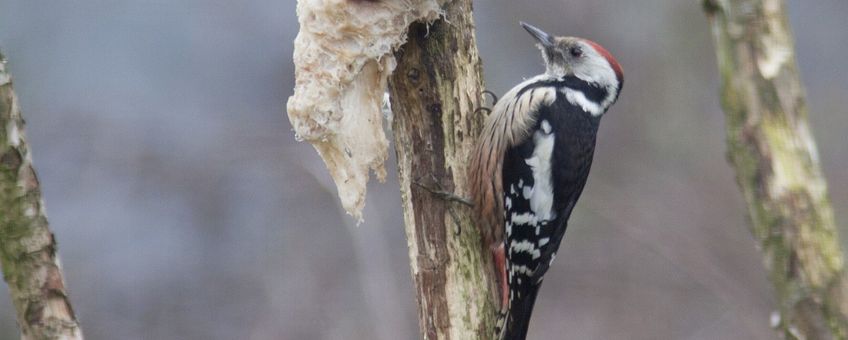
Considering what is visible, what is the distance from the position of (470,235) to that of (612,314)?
3612 mm

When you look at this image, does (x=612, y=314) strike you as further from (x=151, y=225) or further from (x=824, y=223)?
(x=824, y=223)

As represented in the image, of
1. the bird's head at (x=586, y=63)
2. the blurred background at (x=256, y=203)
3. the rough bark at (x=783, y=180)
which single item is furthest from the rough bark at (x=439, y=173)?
the blurred background at (x=256, y=203)

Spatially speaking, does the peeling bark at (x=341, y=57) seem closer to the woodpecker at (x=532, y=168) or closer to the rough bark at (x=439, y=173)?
the rough bark at (x=439, y=173)

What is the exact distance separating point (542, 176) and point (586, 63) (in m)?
0.62

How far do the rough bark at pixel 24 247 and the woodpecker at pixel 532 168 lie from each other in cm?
179

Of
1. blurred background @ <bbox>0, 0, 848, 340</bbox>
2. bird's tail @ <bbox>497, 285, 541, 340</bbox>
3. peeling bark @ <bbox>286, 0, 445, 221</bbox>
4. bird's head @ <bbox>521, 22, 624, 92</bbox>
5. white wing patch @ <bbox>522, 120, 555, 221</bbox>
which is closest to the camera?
peeling bark @ <bbox>286, 0, 445, 221</bbox>

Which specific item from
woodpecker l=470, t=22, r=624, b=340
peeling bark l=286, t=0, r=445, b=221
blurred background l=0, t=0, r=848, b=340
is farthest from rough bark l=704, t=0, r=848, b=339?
blurred background l=0, t=0, r=848, b=340

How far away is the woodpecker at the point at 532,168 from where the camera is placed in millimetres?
3828

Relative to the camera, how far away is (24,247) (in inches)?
91.3

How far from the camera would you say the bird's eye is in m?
4.40

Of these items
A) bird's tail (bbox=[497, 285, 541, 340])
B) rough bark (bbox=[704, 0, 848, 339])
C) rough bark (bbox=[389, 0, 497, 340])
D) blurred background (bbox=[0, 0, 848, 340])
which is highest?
blurred background (bbox=[0, 0, 848, 340])

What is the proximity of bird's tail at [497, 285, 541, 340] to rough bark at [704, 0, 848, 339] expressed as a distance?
1734 mm

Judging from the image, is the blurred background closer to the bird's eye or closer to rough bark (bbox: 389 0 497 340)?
the bird's eye

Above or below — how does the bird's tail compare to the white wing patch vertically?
below
